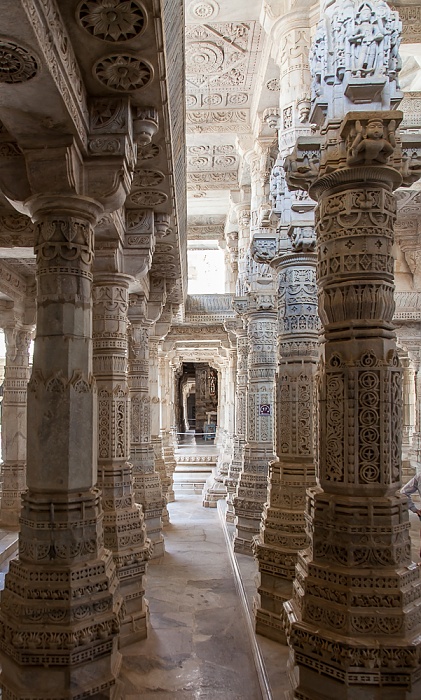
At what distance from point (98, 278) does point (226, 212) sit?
1265 cm

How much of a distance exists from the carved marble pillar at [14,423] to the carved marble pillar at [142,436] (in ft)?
11.8

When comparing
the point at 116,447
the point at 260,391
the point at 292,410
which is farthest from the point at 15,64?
the point at 260,391

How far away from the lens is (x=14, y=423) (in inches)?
433

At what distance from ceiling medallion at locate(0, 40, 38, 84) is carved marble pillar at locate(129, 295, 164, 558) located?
18.3 ft

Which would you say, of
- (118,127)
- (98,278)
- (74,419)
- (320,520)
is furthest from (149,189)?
(320,520)

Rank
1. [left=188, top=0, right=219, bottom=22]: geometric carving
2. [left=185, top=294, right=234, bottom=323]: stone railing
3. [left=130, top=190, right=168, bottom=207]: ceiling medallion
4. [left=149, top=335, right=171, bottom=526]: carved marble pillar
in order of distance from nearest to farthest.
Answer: [left=130, top=190, right=168, bottom=207]: ceiling medallion
[left=188, top=0, right=219, bottom=22]: geometric carving
[left=149, top=335, right=171, bottom=526]: carved marble pillar
[left=185, top=294, right=234, bottom=323]: stone railing

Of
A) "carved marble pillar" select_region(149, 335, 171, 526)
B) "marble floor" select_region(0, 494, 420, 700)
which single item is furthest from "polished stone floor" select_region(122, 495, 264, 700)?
"carved marble pillar" select_region(149, 335, 171, 526)

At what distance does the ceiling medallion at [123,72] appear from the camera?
319cm

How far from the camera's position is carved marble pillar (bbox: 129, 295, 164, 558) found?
27.6 ft

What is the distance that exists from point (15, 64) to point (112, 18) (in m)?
0.57

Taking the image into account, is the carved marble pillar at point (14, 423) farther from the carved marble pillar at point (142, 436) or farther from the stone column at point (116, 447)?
the stone column at point (116, 447)

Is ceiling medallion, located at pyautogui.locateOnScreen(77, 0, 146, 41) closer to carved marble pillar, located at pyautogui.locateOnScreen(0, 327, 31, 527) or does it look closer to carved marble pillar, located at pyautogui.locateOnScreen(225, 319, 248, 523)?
carved marble pillar, located at pyautogui.locateOnScreen(0, 327, 31, 527)

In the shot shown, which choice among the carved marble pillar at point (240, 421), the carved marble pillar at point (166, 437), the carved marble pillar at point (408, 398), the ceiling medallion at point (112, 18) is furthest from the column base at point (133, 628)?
the carved marble pillar at point (408, 398)

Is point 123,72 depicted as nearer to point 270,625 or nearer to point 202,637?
point 270,625
